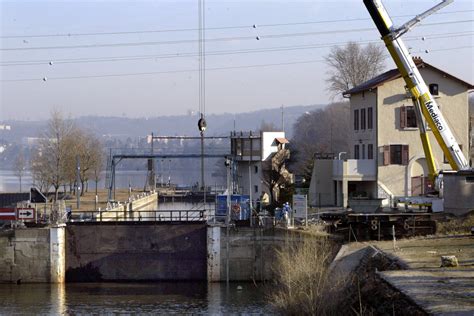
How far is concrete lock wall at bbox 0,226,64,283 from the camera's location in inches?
1975

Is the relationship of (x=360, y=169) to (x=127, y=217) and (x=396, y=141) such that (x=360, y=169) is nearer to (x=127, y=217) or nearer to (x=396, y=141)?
(x=396, y=141)

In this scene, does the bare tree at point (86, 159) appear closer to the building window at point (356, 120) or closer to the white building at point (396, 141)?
the building window at point (356, 120)

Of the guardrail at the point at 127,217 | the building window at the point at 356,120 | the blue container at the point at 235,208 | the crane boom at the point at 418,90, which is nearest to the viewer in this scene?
the crane boom at the point at 418,90

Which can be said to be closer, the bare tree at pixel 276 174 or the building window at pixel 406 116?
the building window at pixel 406 116

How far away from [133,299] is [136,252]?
17.6ft

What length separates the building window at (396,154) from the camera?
60.5 m

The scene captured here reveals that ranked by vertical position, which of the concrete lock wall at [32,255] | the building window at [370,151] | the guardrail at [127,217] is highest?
the building window at [370,151]

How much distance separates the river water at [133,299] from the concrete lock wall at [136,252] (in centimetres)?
84

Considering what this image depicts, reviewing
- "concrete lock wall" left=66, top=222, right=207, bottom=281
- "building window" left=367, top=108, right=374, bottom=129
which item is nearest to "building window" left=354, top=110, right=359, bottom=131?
"building window" left=367, top=108, right=374, bottom=129

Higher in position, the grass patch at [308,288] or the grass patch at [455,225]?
the grass patch at [455,225]

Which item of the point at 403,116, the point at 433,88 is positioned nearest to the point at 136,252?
the point at 403,116

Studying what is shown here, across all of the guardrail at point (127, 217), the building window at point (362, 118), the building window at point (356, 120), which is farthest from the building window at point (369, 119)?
the guardrail at point (127, 217)

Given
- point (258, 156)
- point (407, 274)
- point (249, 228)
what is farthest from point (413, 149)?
point (407, 274)

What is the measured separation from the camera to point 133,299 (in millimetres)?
45812
